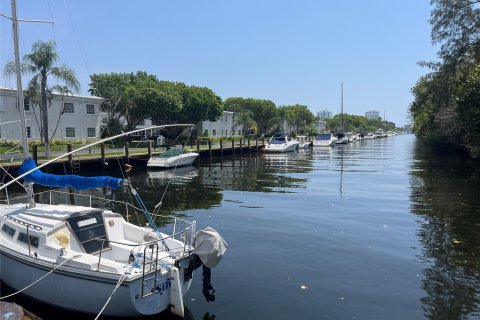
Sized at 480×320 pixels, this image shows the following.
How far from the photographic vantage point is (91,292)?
7957 millimetres

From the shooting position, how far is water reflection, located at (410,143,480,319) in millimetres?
8844

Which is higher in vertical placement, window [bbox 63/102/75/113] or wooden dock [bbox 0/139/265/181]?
window [bbox 63/102/75/113]

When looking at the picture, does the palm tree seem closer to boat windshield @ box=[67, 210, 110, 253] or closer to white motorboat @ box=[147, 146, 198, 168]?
white motorboat @ box=[147, 146, 198, 168]

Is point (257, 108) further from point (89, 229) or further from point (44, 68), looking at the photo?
point (89, 229)

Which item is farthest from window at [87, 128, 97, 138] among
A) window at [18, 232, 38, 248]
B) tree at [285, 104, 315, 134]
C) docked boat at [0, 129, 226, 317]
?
tree at [285, 104, 315, 134]

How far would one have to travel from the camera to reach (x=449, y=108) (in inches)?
1706

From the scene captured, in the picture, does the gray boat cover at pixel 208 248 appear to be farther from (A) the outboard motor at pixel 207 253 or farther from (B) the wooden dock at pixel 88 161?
Answer: (B) the wooden dock at pixel 88 161

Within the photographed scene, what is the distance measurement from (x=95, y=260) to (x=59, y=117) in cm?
4238

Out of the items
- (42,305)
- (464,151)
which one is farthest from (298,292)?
(464,151)

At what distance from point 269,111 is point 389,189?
7652 centimetres

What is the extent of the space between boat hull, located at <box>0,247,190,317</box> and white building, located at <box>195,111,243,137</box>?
221 feet

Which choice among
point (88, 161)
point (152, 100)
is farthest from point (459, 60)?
point (152, 100)

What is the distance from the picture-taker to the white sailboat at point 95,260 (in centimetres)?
784

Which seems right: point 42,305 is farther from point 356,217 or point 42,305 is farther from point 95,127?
point 95,127
